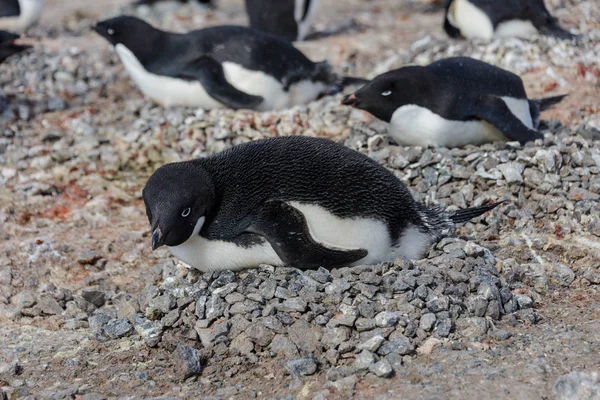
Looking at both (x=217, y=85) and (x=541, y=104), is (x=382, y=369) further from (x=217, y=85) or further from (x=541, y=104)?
(x=217, y=85)

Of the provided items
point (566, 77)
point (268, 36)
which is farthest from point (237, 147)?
point (566, 77)

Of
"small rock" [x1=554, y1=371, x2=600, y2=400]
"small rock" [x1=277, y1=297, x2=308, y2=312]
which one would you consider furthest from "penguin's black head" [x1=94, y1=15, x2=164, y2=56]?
"small rock" [x1=554, y1=371, x2=600, y2=400]

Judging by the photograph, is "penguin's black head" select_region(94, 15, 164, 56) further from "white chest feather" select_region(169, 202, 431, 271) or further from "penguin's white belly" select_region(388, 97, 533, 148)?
"white chest feather" select_region(169, 202, 431, 271)

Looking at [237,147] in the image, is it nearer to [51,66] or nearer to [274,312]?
[274,312]

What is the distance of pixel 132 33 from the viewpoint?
7.23 metres

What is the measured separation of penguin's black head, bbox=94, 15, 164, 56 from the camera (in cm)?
714

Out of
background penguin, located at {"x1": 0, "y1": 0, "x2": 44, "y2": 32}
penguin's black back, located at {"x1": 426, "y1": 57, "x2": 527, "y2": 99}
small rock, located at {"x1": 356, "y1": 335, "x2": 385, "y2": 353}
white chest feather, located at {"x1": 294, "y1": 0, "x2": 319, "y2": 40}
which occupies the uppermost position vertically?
penguin's black back, located at {"x1": 426, "y1": 57, "x2": 527, "y2": 99}

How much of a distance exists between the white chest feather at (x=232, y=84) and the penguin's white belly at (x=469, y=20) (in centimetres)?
184

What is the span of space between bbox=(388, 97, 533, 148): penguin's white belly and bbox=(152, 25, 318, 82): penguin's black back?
1591mm

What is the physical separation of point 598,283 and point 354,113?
283 cm

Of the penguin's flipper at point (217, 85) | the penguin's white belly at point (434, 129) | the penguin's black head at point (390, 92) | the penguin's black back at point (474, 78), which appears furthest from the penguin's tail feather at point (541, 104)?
the penguin's flipper at point (217, 85)

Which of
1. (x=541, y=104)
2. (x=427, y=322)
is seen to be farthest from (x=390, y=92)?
(x=427, y=322)

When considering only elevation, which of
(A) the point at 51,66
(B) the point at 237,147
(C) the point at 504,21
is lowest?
(A) the point at 51,66

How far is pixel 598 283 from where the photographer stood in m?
4.21
